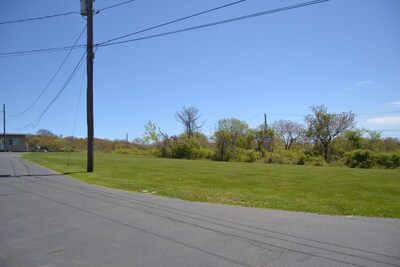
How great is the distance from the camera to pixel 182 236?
6492 millimetres

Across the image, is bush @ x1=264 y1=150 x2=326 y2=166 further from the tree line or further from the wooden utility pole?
the wooden utility pole

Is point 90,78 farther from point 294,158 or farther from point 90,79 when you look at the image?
point 294,158

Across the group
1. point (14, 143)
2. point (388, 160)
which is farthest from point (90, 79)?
point (14, 143)

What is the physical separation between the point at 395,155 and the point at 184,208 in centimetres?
3127

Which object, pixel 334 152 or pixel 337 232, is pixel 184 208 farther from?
pixel 334 152

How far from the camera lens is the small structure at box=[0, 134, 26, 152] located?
234 feet

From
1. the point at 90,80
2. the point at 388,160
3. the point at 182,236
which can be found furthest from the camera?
the point at 388,160

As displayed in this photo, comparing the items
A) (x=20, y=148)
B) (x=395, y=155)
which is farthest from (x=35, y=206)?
(x=20, y=148)

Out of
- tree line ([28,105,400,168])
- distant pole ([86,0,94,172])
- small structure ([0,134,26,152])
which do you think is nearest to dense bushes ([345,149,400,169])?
tree line ([28,105,400,168])

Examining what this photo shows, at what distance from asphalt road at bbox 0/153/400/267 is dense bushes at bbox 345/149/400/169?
2915cm

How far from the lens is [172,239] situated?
20.6 ft

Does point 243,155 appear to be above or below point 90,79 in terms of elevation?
below

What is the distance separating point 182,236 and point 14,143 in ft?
250

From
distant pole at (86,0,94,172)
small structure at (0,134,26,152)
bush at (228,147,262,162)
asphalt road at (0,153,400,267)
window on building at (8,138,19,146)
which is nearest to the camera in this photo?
asphalt road at (0,153,400,267)
